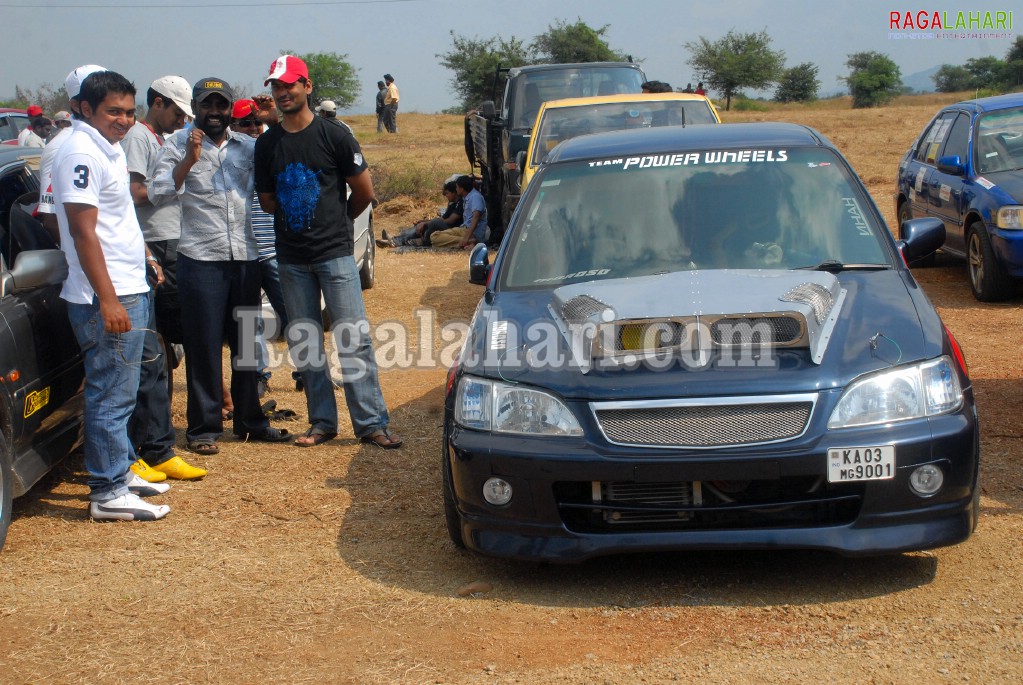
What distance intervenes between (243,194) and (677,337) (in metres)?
3.01

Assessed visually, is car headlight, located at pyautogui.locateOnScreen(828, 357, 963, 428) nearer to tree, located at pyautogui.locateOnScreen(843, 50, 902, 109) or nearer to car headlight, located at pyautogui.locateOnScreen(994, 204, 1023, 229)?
car headlight, located at pyautogui.locateOnScreen(994, 204, 1023, 229)

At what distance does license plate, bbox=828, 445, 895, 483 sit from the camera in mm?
3779

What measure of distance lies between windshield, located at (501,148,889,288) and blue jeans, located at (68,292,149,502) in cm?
170

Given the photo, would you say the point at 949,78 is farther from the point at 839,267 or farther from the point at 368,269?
the point at 839,267

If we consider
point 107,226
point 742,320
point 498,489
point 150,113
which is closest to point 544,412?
point 498,489

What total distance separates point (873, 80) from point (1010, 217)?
161ft

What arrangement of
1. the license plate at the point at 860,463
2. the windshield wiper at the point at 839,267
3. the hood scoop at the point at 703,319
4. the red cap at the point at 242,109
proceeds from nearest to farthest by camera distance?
1. the license plate at the point at 860,463
2. the hood scoop at the point at 703,319
3. the windshield wiper at the point at 839,267
4. the red cap at the point at 242,109

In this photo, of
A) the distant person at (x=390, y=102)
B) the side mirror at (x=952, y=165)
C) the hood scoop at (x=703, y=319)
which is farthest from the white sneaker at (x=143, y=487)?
the distant person at (x=390, y=102)

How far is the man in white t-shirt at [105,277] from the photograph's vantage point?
15.9ft

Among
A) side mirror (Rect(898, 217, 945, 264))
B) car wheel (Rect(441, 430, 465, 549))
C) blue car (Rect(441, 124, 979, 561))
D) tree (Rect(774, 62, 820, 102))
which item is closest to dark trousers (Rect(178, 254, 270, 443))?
blue car (Rect(441, 124, 979, 561))

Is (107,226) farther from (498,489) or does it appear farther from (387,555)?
(498,489)

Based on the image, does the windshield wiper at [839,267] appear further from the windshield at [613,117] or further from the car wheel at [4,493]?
the windshield at [613,117]

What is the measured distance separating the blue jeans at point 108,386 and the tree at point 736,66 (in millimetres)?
52478

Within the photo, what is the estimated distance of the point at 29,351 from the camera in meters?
5.11
